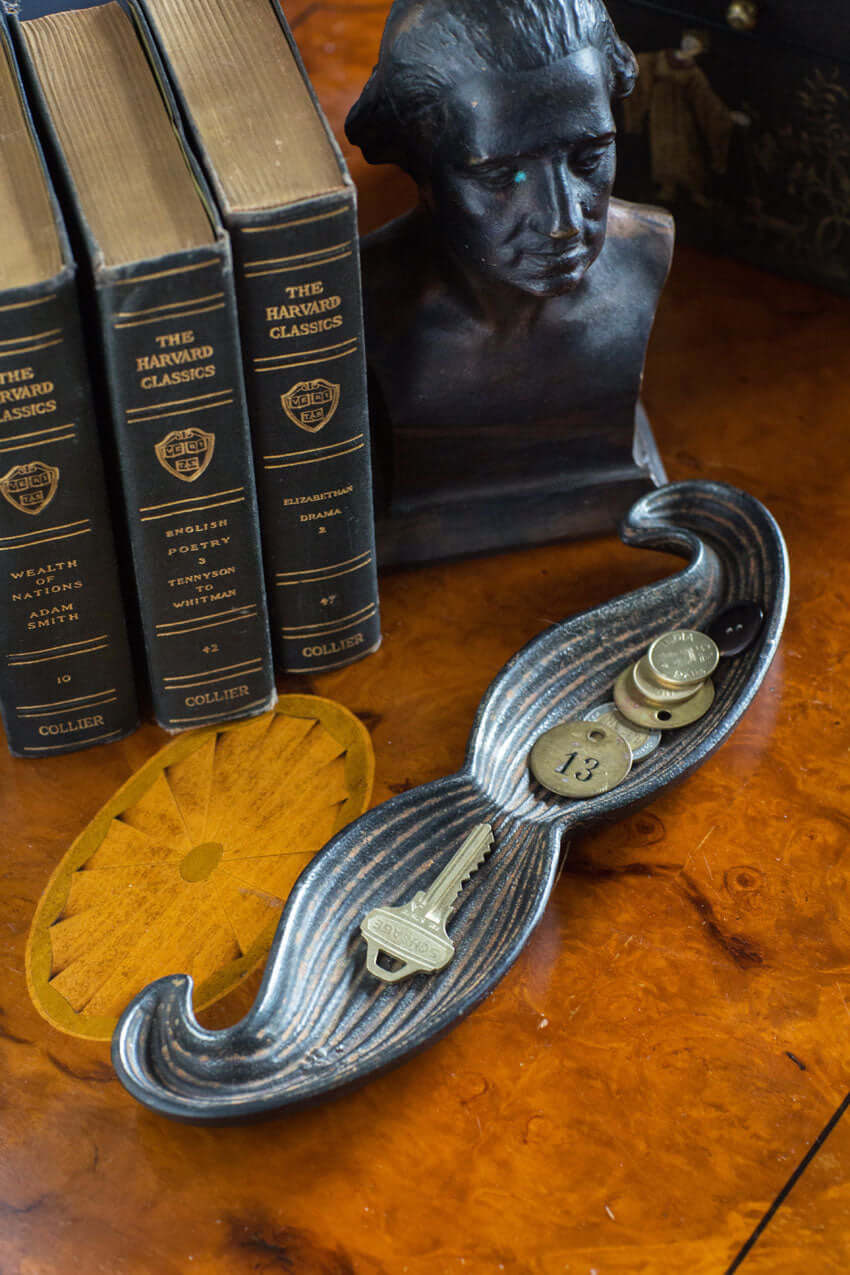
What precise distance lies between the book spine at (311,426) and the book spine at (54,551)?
9 cm

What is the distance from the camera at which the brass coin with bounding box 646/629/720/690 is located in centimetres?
88

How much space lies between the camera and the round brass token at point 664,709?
88 centimetres

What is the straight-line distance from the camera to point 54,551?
805 millimetres

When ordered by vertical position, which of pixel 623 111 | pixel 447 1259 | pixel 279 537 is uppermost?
pixel 623 111

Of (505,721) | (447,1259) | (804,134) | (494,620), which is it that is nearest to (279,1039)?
(447,1259)

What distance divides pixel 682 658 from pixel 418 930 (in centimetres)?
24

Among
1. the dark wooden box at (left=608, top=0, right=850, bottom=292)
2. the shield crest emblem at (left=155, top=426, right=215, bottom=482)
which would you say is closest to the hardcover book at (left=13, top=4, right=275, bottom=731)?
the shield crest emblem at (left=155, top=426, right=215, bottom=482)

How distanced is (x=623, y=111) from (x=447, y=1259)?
2.71 ft

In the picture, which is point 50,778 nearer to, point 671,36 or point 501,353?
point 501,353

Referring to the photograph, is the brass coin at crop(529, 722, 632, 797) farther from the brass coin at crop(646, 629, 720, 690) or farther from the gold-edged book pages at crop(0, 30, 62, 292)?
the gold-edged book pages at crop(0, 30, 62, 292)

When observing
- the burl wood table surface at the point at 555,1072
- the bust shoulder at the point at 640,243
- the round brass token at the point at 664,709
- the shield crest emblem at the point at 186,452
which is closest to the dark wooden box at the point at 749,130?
the bust shoulder at the point at 640,243

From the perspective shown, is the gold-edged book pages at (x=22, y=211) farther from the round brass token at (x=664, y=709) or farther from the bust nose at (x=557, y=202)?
the round brass token at (x=664, y=709)

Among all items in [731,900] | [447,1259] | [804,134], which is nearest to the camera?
[447,1259]

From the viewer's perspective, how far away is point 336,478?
0.85 m
